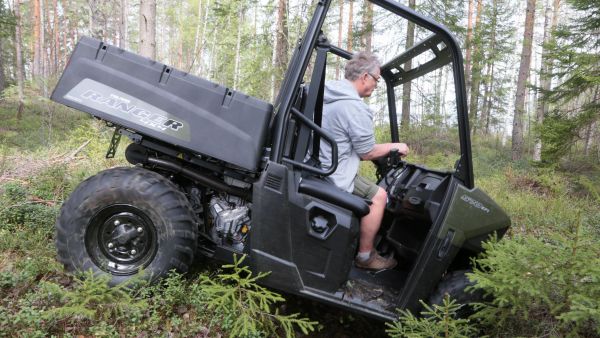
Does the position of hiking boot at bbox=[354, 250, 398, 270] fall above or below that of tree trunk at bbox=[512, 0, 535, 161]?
below

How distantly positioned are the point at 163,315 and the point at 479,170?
11.5m

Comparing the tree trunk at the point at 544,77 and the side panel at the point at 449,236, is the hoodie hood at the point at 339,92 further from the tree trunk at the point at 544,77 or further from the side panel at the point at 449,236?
the tree trunk at the point at 544,77

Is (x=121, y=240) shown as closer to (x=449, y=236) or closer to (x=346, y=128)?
(x=346, y=128)

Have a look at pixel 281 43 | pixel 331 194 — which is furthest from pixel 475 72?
pixel 331 194

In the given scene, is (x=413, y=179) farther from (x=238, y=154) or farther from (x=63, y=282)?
(x=63, y=282)

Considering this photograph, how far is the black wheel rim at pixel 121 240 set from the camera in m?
2.89

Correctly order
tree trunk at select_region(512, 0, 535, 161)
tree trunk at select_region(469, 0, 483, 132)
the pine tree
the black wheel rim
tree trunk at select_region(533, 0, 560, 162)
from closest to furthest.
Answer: the black wheel rim < the pine tree < tree trunk at select_region(533, 0, 560, 162) < tree trunk at select_region(512, 0, 535, 161) < tree trunk at select_region(469, 0, 483, 132)

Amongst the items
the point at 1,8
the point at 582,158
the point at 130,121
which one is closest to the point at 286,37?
the point at 582,158

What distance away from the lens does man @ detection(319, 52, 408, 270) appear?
3043 millimetres

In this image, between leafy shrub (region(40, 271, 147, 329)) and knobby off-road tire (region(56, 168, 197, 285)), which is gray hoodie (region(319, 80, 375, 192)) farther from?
leafy shrub (region(40, 271, 147, 329))

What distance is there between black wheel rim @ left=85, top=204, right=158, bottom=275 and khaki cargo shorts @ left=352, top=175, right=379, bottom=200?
1641mm

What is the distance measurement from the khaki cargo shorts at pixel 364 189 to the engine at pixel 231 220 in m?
0.93

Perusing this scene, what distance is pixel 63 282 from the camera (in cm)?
304

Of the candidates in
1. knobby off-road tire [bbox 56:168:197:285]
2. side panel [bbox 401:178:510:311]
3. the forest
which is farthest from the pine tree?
knobby off-road tire [bbox 56:168:197:285]
